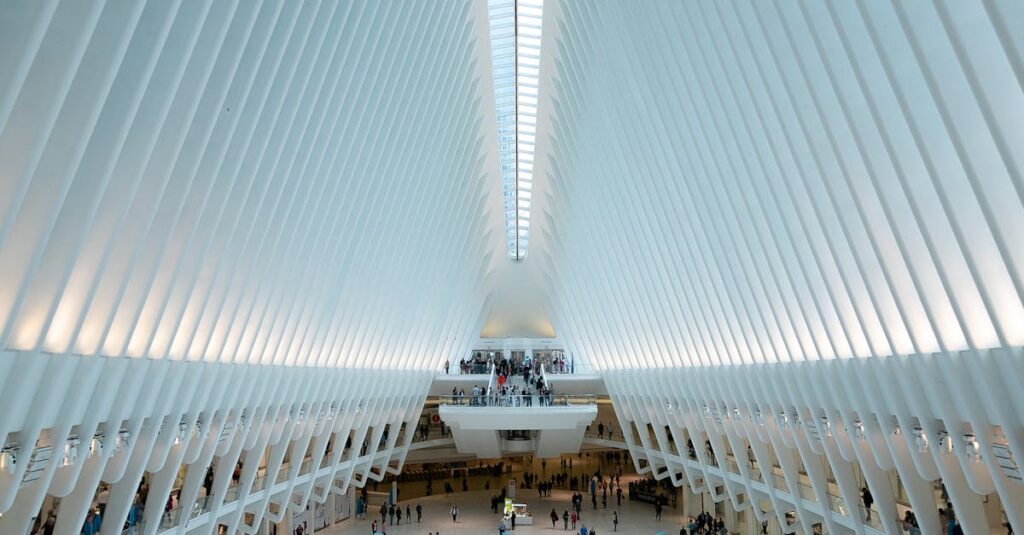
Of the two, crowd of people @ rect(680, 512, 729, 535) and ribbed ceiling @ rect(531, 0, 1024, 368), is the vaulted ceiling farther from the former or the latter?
crowd of people @ rect(680, 512, 729, 535)

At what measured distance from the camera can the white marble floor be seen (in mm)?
27234

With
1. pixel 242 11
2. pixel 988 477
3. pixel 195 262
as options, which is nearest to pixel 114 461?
pixel 195 262

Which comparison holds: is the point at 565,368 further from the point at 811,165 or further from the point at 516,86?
the point at 811,165

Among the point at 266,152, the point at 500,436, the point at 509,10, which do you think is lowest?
the point at 500,436

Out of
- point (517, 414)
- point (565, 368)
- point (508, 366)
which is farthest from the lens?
point (565, 368)

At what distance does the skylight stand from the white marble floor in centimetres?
1302

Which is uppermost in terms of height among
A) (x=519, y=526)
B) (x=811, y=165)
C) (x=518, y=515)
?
(x=811, y=165)

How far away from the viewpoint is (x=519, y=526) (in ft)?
92.0

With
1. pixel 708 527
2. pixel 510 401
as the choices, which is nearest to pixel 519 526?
pixel 510 401

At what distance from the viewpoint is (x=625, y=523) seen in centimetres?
2858

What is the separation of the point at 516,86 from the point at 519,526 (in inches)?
599

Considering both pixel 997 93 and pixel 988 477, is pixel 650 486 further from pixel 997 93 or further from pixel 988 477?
pixel 997 93

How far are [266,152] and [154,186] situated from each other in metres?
2.73

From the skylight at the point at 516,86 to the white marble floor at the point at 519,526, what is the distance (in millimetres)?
13019
